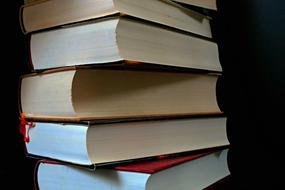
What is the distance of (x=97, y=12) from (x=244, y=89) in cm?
31

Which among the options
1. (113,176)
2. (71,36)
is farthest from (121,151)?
(71,36)

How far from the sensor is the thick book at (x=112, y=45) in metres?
0.39

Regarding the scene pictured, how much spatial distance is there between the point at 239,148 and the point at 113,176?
0.29 m

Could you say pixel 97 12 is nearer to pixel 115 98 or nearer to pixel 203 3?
pixel 115 98

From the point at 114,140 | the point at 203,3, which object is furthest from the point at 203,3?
the point at 114,140

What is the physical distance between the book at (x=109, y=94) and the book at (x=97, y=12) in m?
0.07

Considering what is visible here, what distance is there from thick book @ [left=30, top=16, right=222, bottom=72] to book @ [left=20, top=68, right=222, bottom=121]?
20 millimetres

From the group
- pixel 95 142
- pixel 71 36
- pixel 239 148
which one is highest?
pixel 71 36

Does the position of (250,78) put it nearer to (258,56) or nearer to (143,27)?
(258,56)

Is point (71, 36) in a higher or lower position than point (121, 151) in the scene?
higher

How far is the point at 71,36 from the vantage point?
1.38ft

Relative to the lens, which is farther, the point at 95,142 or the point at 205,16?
the point at 205,16

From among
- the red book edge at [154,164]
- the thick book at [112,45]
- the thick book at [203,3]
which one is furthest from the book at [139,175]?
the thick book at [203,3]

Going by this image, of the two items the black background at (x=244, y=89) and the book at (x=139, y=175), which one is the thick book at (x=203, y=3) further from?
the book at (x=139, y=175)
